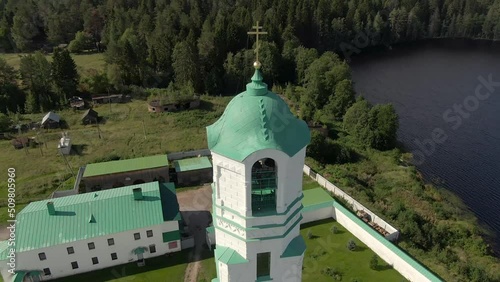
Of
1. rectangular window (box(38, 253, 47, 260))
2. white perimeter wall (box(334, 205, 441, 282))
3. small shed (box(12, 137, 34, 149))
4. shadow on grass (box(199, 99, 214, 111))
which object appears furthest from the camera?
shadow on grass (box(199, 99, 214, 111))

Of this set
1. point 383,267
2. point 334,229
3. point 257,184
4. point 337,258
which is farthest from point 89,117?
point 257,184

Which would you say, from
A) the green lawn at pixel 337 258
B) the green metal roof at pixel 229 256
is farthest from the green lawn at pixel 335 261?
the green metal roof at pixel 229 256

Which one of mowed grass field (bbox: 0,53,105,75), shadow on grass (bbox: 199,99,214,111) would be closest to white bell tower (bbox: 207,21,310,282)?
shadow on grass (bbox: 199,99,214,111)

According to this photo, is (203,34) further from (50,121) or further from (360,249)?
(360,249)

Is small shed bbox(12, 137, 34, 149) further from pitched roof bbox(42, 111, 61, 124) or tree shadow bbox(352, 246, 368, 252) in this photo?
tree shadow bbox(352, 246, 368, 252)

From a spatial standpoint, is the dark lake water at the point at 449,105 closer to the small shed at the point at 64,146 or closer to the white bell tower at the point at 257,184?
the white bell tower at the point at 257,184

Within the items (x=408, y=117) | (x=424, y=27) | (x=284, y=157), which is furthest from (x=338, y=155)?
(x=424, y=27)
